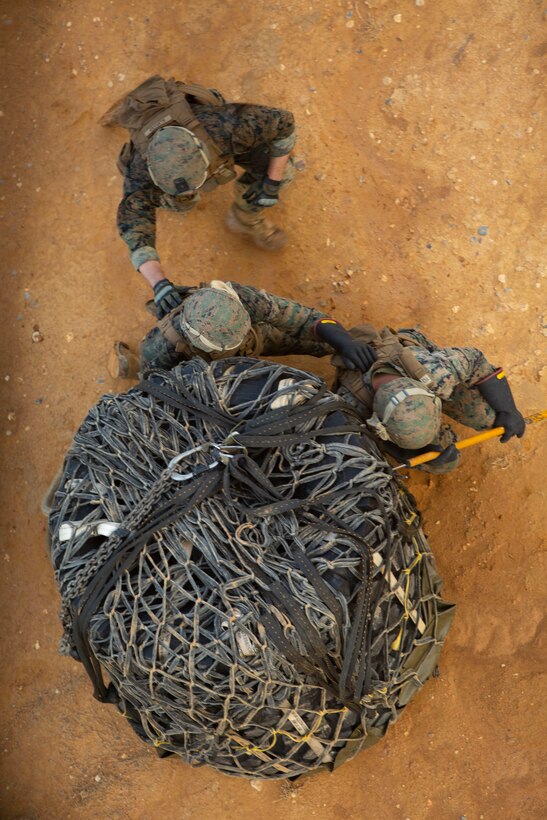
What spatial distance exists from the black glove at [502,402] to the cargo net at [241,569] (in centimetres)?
81

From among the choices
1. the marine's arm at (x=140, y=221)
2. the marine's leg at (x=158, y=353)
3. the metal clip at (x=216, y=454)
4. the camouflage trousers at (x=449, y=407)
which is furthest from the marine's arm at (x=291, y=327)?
the metal clip at (x=216, y=454)

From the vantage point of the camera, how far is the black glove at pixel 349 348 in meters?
3.11

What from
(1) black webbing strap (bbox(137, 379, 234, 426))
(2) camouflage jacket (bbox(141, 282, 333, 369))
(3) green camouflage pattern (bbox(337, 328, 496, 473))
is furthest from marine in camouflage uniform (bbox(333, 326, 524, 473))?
(1) black webbing strap (bbox(137, 379, 234, 426))

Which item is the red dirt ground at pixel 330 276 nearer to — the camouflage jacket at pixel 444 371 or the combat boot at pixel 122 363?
the combat boot at pixel 122 363

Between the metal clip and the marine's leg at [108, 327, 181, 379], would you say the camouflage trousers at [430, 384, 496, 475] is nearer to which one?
the metal clip

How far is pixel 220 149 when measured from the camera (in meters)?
3.25

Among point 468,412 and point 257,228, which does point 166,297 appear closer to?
point 257,228

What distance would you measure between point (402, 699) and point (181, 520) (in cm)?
132

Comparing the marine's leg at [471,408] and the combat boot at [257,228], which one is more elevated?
the combat boot at [257,228]

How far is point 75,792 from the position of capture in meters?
3.56

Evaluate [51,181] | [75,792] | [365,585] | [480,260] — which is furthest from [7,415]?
[480,260]

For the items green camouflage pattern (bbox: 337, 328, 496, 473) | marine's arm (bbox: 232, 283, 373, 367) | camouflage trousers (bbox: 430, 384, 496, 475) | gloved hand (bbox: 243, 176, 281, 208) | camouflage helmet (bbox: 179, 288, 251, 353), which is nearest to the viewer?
camouflage helmet (bbox: 179, 288, 251, 353)

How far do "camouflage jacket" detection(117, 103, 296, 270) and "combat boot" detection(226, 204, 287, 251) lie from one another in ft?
0.96

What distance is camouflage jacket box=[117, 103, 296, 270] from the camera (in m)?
3.22
